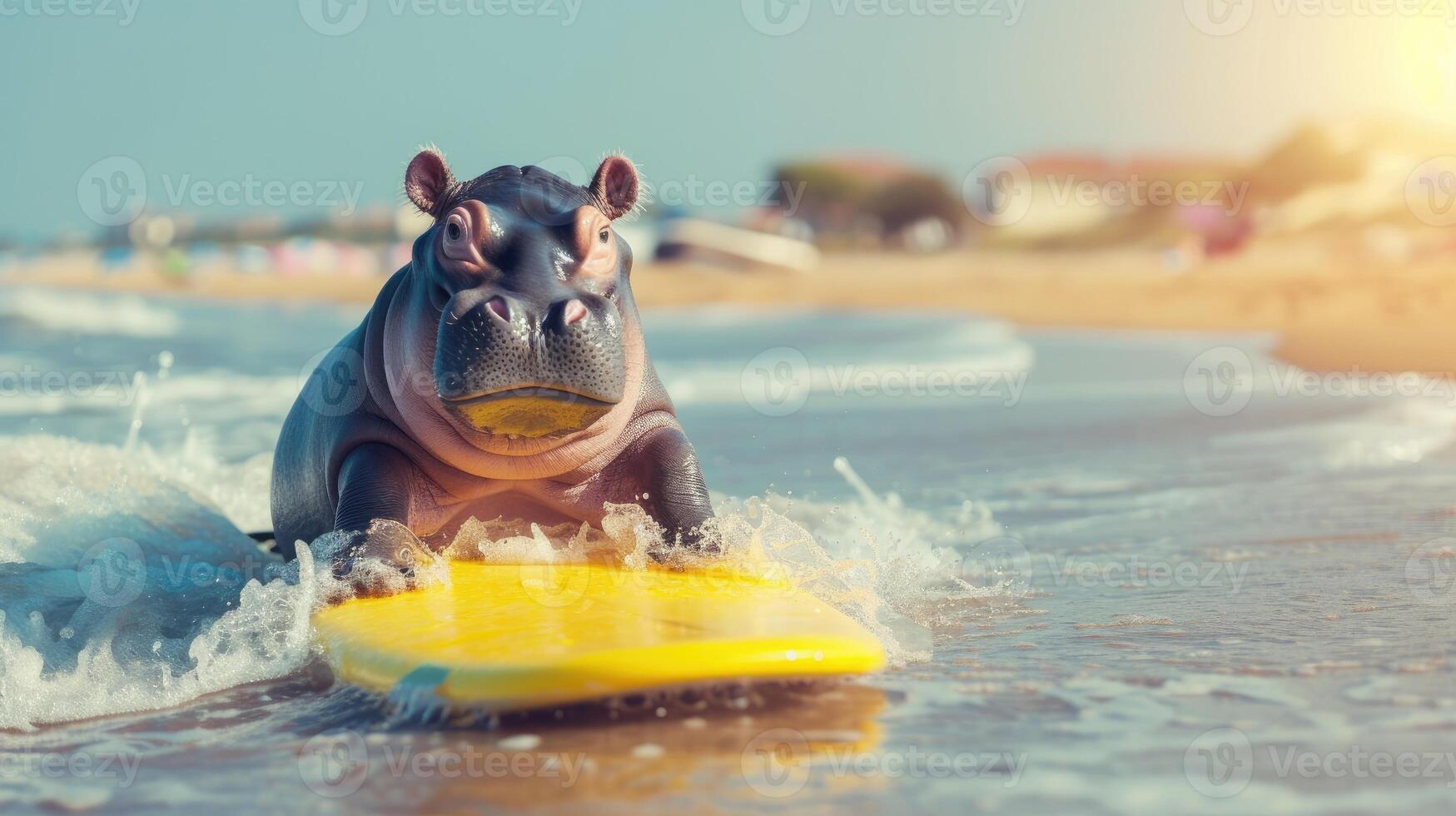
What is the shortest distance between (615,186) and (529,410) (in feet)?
3.01

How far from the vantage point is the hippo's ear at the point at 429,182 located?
4.80 meters

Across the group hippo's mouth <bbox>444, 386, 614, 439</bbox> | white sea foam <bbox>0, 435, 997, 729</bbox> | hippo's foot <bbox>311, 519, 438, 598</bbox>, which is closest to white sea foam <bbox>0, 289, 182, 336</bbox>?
white sea foam <bbox>0, 435, 997, 729</bbox>

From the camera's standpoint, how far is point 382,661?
385cm

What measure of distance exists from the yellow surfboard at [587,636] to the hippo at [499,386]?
35 cm

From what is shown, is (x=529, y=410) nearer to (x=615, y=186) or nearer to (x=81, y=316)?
(x=615, y=186)

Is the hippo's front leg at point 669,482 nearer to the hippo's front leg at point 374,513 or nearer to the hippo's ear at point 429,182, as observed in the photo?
the hippo's front leg at point 374,513

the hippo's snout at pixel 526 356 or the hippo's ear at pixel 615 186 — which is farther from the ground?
the hippo's ear at pixel 615 186

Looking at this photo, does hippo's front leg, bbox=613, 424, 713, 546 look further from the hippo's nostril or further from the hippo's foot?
the hippo's nostril

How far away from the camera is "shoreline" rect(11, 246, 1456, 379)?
16.5 meters

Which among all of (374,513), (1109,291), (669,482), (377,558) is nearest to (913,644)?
(669,482)

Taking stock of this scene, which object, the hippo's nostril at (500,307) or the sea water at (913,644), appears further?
the hippo's nostril at (500,307)

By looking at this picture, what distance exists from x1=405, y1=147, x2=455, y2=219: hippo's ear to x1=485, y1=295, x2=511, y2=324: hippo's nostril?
700mm

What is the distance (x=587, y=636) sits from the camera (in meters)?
3.70

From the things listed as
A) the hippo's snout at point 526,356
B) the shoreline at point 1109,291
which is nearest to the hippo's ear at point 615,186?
the hippo's snout at point 526,356
